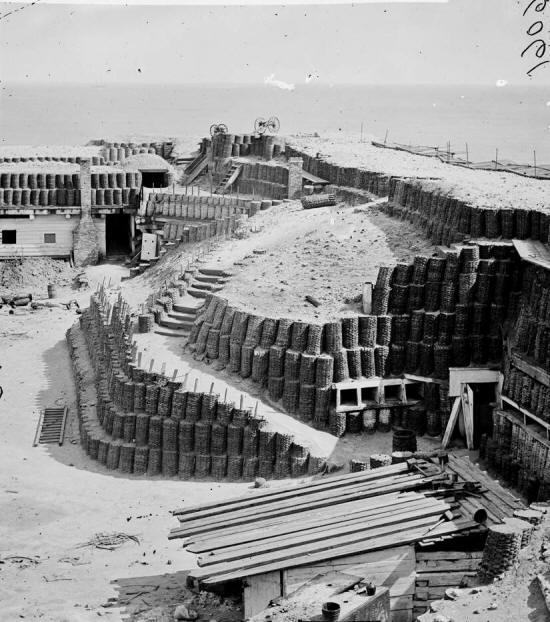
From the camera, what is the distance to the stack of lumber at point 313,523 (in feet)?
79.0

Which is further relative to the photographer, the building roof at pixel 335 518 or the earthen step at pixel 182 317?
the earthen step at pixel 182 317

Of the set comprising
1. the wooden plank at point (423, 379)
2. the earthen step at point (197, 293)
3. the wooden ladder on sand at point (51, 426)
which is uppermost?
the earthen step at point (197, 293)

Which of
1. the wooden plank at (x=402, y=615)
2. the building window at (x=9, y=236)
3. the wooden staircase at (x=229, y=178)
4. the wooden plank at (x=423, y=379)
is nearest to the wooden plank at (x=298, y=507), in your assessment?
the wooden plank at (x=402, y=615)

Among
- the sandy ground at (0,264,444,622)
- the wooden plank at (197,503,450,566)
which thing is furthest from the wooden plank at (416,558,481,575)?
the sandy ground at (0,264,444,622)

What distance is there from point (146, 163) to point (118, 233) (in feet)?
14.3

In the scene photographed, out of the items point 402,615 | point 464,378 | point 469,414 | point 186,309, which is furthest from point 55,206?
point 402,615

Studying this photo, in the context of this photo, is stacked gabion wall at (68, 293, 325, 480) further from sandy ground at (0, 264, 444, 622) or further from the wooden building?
the wooden building

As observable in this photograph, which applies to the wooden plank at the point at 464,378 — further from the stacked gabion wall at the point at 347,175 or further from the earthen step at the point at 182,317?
the stacked gabion wall at the point at 347,175

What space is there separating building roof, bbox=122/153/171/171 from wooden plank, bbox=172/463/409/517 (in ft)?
128

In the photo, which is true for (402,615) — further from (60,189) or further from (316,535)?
(60,189)

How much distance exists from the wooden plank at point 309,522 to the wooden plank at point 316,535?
195 mm

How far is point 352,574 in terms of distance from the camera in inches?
943

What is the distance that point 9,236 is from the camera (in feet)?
194

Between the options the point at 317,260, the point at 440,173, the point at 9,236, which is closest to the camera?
the point at 317,260
